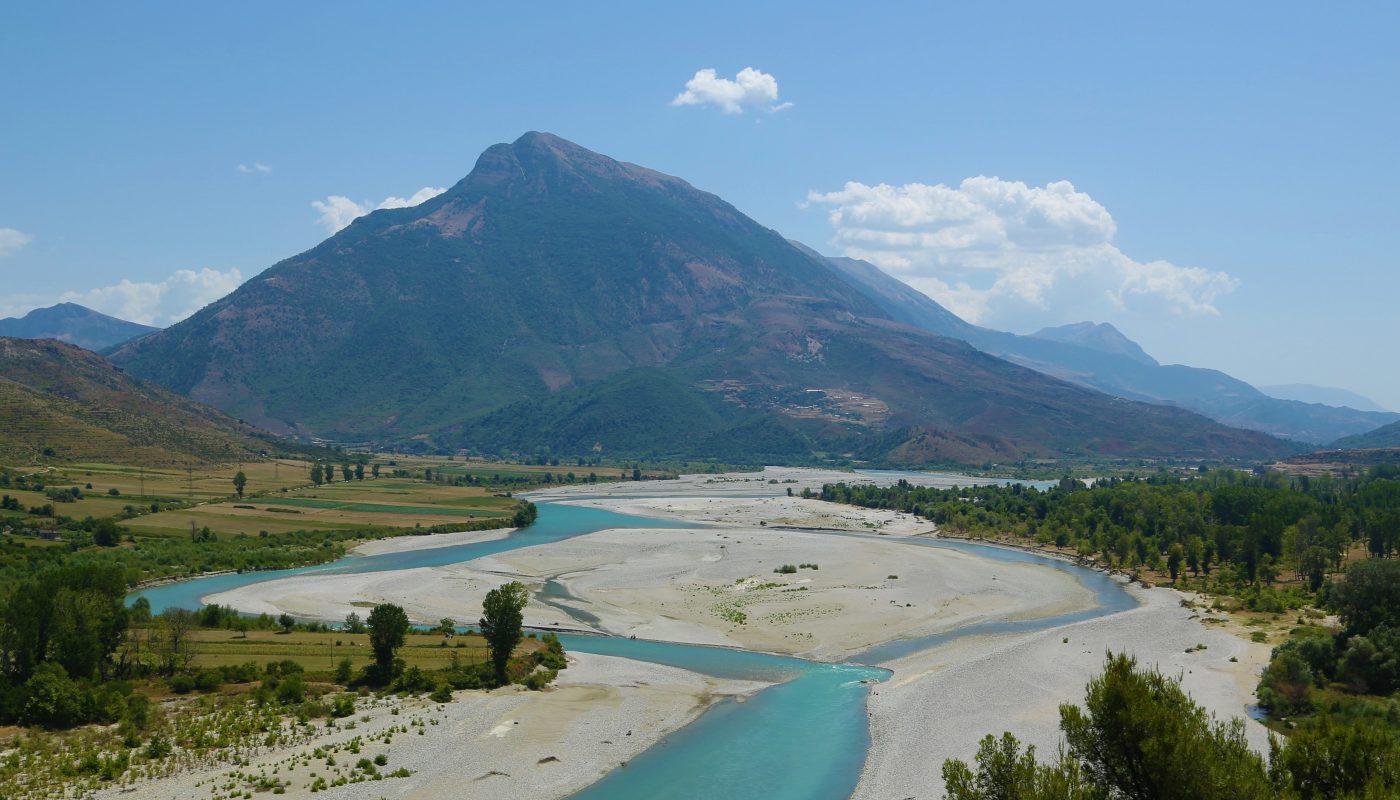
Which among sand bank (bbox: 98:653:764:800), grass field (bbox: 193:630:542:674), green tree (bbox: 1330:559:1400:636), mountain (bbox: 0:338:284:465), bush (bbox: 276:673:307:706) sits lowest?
sand bank (bbox: 98:653:764:800)

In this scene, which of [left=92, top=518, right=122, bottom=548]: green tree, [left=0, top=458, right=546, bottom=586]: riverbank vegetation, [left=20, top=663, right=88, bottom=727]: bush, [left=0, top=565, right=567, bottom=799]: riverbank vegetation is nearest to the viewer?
[left=0, top=565, right=567, bottom=799]: riverbank vegetation

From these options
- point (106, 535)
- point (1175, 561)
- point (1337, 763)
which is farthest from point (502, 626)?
point (1175, 561)

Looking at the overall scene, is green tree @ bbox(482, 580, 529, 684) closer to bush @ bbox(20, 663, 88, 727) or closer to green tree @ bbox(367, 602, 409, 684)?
green tree @ bbox(367, 602, 409, 684)

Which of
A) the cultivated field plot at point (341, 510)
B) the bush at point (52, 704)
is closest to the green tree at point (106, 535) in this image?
the cultivated field plot at point (341, 510)

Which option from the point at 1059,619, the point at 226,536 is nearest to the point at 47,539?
the point at 226,536

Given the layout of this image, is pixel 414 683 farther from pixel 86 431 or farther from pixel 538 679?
pixel 86 431

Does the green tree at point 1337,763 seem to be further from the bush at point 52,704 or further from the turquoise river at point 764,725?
the bush at point 52,704

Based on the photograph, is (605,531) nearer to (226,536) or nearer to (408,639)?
(226,536)

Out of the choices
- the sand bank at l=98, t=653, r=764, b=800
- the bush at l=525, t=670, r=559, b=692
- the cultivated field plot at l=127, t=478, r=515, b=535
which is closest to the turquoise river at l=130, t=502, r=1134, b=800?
the sand bank at l=98, t=653, r=764, b=800
